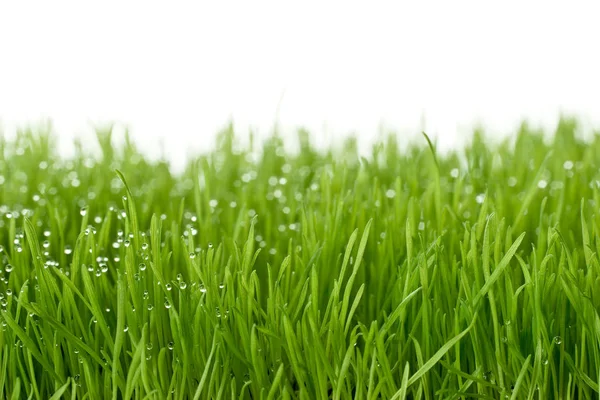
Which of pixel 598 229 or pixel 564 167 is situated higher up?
pixel 564 167

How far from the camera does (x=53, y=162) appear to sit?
1.85 m

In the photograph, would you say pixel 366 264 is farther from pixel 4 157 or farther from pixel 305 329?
pixel 4 157

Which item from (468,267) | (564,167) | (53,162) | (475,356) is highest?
(53,162)

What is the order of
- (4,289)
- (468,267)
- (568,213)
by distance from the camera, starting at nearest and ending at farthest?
(468,267) < (4,289) < (568,213)

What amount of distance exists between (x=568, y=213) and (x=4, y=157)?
1364mm

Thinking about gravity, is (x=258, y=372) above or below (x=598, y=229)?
below

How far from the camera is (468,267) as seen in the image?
40.3 inches

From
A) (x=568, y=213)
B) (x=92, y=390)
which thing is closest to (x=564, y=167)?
(x=568, y=213)

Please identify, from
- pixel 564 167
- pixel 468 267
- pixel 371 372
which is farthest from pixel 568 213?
pixel 371 372

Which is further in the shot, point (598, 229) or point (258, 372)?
point (598, 229)

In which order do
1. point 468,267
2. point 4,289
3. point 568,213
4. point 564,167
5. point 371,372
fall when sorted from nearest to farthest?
point 371,372 → point 468,267 → point 4,289 → point 568,213 → point 564,167

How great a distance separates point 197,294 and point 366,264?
1.08ft

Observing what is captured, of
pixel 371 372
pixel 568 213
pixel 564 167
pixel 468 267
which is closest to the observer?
pixel 371 372

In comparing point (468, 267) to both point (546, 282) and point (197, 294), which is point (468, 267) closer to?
point (546, 282)
